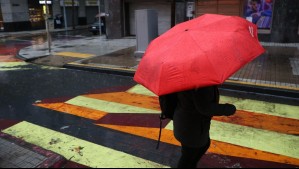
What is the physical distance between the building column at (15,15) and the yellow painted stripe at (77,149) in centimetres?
2487

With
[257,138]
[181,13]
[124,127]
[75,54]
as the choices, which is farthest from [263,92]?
[181,13]

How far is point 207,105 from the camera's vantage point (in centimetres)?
256

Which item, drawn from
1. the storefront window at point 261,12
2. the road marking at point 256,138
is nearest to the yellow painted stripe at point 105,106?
the road marking at point 256,138

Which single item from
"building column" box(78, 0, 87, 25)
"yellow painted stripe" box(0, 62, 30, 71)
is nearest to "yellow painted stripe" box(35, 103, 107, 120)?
"yellow painted stripe" box(0, 62, 30, 71)

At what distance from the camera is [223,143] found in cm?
449

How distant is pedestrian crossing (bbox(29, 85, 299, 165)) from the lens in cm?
428

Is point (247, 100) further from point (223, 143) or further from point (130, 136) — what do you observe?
point (130, 136)

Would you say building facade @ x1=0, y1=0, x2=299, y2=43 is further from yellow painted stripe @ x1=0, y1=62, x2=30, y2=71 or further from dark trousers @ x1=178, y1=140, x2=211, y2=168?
dark trousers @ x1=178, y1=140, x2=211, y2=168

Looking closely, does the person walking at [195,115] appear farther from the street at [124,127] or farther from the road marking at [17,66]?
the road marking at [17,66]

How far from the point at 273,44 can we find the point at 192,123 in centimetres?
1251

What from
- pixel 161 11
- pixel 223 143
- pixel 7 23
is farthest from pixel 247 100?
pixel 7 23

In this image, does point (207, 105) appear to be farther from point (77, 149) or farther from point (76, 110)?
point (76, 110)

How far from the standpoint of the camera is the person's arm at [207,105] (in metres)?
2.52

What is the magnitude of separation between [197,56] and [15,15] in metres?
28.6
